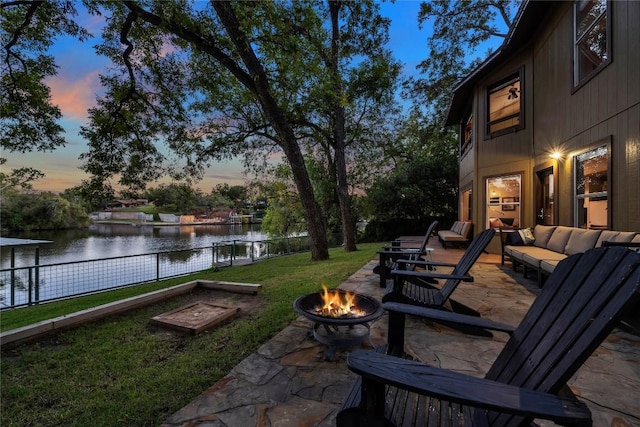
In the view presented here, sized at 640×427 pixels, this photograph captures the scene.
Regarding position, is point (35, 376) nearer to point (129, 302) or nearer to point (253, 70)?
point (129, 302)

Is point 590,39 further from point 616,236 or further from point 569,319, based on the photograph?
point 569,319

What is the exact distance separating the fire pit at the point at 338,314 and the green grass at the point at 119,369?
21.9 inches

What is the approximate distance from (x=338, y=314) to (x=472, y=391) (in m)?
1.81

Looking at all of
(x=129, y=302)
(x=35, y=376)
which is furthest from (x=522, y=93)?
(x=35, y=376)

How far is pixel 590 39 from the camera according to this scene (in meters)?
5.14

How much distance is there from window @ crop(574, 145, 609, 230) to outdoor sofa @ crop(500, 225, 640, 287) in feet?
1.54

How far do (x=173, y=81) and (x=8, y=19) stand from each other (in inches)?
135

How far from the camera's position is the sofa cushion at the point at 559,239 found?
492 centimetres

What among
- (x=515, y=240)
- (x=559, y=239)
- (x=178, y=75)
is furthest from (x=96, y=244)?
(x=559, y=239)

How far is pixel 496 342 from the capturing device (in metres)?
Answer: 2.69

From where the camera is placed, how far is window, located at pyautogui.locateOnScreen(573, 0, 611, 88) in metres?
4.68

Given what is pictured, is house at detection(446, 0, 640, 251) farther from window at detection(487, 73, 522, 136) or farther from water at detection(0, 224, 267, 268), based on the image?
water at detection(0, 224, 267, 268)

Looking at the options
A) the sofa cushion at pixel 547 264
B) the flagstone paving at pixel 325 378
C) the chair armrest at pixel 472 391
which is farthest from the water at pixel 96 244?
the sofa cushion at pixel 547 264

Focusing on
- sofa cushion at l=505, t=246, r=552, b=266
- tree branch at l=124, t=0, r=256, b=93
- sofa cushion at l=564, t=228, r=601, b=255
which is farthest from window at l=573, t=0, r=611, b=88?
tree branch at l=124, t=0, r=256, b=93
